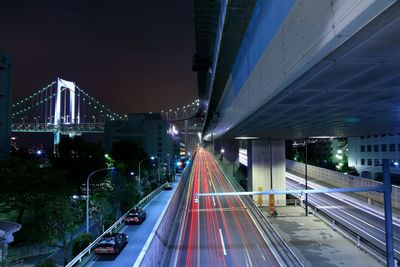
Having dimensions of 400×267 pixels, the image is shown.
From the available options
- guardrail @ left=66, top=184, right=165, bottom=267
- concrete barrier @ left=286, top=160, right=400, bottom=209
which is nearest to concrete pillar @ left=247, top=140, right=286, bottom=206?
concrete barrier @ left=286, top=160, right=400, bottom=209

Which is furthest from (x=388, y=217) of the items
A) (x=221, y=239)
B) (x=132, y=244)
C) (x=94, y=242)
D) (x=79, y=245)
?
(x=79, y=245)

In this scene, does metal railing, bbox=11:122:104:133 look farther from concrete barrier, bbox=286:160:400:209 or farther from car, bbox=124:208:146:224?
car, bbox=124:208:146:224

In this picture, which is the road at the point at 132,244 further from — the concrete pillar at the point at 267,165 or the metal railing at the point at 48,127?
the metal railing at the point at 48,127

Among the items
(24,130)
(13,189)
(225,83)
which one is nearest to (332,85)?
(225,83)

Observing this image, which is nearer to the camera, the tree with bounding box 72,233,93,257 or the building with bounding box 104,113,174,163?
the tree with bounding box 72,233,93,257

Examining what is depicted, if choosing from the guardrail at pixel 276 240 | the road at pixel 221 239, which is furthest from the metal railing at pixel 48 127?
the guardrail at pixel 276 240

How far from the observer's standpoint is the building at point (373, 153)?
200 ft

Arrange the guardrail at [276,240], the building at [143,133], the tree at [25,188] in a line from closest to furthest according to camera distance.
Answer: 1. the guardrail at [276,240]
2. the tree at [25,188]
3. the building at [143,133]

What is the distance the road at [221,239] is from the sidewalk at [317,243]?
95.6 inches

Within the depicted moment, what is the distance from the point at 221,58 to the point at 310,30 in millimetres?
12822

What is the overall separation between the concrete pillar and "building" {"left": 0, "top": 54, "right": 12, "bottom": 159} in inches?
1404

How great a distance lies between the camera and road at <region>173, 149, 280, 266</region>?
2047 centimetres

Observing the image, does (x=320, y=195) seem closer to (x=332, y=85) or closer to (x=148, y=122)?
(x=332, y=85)

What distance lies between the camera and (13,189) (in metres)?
29.8
